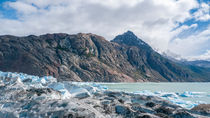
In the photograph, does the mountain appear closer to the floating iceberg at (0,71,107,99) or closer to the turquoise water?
the turquoise water

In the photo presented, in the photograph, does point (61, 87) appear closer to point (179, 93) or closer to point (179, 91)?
point (179, 93)

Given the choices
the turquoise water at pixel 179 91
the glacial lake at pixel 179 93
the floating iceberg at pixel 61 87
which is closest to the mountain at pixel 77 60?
the turquoise water at pixel 179 91

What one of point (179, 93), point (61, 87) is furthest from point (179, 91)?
point (61, 87)

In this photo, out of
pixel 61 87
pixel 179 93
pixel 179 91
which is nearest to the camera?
pixel 61 87

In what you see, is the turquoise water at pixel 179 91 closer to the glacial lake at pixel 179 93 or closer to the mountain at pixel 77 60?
the glacial lake at pixel 179 93

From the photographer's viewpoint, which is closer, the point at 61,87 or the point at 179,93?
the point at 61,87

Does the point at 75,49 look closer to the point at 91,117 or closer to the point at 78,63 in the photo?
the point at 78,63

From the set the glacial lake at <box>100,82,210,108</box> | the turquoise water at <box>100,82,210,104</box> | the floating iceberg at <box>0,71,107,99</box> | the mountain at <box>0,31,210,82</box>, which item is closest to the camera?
the floating iceberg at <box>0,71,107,99</box>

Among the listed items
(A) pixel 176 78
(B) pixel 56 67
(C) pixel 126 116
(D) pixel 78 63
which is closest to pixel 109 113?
(C) pixel 126 116

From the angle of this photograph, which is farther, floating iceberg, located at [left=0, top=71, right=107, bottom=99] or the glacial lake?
the glacial lake

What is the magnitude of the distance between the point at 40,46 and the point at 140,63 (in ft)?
310

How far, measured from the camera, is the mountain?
105438 mm

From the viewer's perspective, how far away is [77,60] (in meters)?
124

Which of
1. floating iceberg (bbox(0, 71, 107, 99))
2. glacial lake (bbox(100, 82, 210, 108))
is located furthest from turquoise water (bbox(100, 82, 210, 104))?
floating iceberg (bbox(0, 71, 107, 99))
